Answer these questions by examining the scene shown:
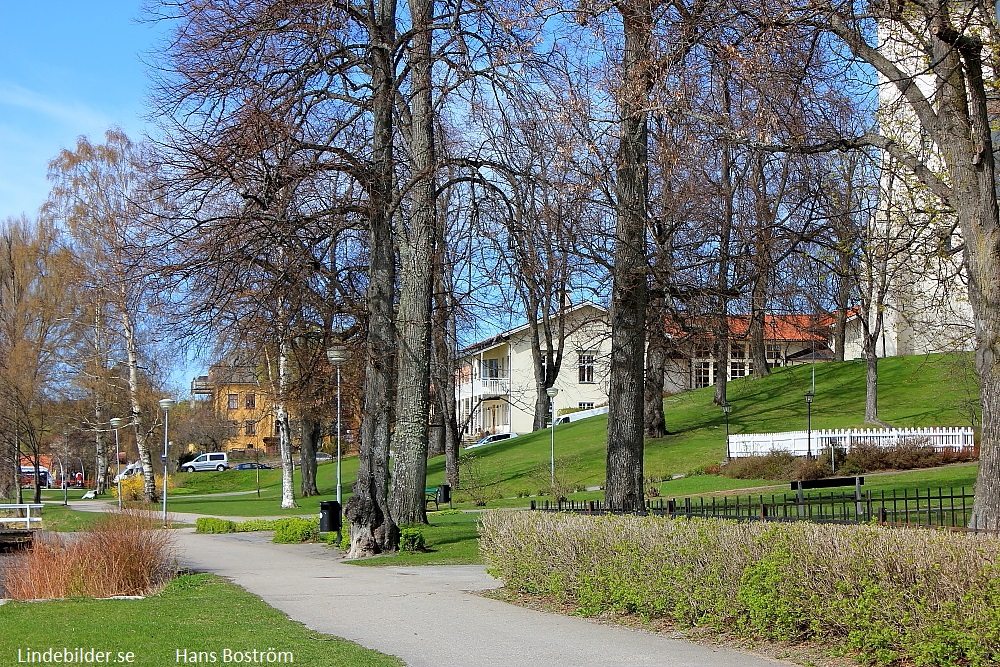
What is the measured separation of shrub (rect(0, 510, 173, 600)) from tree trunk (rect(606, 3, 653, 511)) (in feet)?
22.7

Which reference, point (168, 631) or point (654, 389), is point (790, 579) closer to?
point (168, 631)

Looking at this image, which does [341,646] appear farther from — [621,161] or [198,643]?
[621,161]

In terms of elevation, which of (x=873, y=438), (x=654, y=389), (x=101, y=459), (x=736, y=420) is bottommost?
(x=101, y=459)

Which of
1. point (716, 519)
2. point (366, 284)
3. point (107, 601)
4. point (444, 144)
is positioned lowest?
point (107, 601)

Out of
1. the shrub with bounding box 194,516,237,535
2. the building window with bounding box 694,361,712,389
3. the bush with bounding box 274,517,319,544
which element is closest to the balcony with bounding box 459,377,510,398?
the building window with bounding box 694,361,712,389

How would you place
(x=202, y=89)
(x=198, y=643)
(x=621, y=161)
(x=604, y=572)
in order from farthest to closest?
1. (x=202, y=89)
2. (x=621, y=161)
3. (x=604, y=572)
4. (x=198, y=643)

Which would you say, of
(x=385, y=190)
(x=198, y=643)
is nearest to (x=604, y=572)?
(x=198, y=643)

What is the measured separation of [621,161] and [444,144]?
17.5ft

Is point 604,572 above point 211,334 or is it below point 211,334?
below

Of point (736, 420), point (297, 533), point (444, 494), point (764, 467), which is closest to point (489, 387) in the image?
point (736, 420)

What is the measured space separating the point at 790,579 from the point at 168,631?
18.8ft

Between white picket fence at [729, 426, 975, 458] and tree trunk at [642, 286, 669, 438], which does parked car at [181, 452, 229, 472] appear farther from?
white picket fence at [729, 426, 975, 458]

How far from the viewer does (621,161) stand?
1580 centimetres

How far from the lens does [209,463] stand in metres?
89.1
